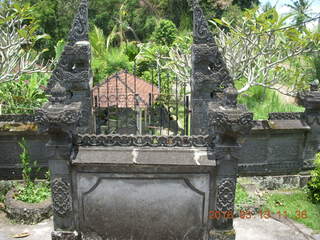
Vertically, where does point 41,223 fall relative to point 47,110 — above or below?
below

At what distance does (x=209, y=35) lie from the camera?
5.27 meters

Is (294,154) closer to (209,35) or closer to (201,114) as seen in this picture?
(201,114)

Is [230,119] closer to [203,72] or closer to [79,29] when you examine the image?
[203,72]

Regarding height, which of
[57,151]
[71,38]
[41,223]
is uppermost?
[71,38]

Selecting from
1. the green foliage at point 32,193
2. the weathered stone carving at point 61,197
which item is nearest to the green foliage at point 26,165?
the green foliage at point 32,193

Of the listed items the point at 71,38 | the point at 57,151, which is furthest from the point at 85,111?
the point at 57,151

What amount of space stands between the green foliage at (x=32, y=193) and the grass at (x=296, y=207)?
4035 millimetres

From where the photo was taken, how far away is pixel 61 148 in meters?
3.85

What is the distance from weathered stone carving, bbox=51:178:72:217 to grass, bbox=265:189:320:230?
11.5ft

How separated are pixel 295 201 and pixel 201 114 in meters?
2.44

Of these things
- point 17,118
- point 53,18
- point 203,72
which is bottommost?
point 17,118

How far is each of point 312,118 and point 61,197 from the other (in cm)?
520

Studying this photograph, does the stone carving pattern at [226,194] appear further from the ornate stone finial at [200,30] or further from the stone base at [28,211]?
the stone base at [28,211]

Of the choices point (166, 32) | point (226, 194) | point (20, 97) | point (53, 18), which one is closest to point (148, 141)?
point (226, 194)
